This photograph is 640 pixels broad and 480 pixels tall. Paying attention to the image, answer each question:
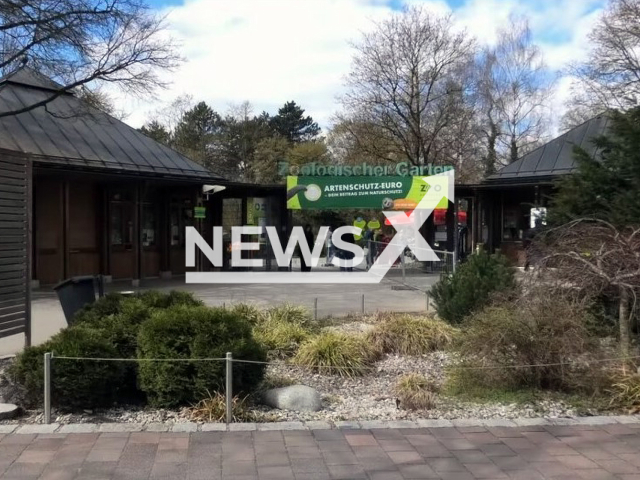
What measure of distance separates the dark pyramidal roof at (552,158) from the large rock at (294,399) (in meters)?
18.0

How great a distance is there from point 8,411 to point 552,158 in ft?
69.3

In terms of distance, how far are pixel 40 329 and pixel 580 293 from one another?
8.19 metres

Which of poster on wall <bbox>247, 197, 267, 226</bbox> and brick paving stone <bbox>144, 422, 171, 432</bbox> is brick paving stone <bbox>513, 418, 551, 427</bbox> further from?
poster on wall <bbox>247, 197, 267, 226</bbox>

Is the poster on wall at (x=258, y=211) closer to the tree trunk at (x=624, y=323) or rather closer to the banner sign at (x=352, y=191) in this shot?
the banner sign at (x=352, y=191)

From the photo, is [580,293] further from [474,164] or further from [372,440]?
[474,164]

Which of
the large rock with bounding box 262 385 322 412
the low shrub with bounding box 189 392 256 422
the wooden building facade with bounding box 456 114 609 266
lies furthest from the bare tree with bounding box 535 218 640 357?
the wooden building facade with bounding box 456 114 609 266

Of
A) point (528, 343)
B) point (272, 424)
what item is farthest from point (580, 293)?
point (272, 424)

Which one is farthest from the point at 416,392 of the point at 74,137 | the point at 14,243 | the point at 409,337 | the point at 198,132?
the point at 198,132

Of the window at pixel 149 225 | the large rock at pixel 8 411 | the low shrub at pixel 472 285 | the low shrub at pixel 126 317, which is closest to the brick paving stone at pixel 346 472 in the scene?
the low shrub at pixel 126 317

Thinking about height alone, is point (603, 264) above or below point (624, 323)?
above

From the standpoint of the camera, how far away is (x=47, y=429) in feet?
17.4

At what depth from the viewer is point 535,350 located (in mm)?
6410

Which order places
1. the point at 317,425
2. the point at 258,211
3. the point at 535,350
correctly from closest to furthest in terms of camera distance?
the point at 317,425, the point at 535,350, the point at 258,211

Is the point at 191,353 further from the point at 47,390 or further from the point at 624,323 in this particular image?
the point at 624,323
